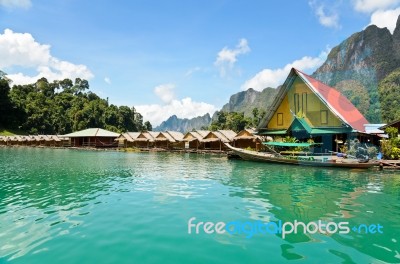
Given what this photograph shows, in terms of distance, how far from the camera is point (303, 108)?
93.2 ft

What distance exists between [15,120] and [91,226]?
81347 mm

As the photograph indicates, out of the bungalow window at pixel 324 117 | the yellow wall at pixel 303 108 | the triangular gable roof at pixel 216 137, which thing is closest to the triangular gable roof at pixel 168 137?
the triangular gable roof at pixel 216 137

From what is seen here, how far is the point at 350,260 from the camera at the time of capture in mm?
5340

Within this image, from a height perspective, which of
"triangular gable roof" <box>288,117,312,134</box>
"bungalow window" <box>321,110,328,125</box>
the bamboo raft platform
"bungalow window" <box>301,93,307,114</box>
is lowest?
the bamboo raft platform

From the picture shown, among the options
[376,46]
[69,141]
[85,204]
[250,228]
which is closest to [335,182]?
[250,228]

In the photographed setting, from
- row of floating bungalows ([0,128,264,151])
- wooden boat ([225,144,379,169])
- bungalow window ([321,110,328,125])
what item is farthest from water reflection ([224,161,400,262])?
row of floating bungalows ([0,128,264,151])

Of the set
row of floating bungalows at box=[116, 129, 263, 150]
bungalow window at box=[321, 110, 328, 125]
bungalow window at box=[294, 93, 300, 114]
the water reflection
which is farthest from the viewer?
row of floating bungalows at box=[116, 129, 263, 150]

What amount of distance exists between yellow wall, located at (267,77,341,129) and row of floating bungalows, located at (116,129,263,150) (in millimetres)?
6953

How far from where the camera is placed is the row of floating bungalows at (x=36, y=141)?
61.9 m

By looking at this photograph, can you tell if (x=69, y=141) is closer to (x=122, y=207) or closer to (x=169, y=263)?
(x=122, y=207)

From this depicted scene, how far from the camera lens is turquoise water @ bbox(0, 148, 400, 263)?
561 centimetres

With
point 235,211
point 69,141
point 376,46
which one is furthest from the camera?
point 376,46

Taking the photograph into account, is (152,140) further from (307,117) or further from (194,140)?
(307,117)

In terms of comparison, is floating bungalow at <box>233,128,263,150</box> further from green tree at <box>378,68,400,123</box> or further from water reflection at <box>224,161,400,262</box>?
green tree at <box>378,68,400,123</box>
